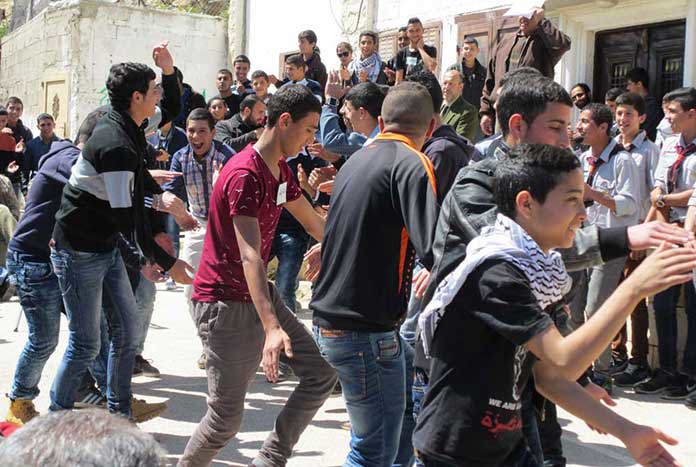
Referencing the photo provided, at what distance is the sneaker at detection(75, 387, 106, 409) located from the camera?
6.18 metres

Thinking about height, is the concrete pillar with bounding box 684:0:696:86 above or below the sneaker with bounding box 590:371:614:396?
above

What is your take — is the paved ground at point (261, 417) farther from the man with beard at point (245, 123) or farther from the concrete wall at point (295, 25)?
the concrete wall at point (295, 25)

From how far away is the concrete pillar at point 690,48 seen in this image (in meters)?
9.05

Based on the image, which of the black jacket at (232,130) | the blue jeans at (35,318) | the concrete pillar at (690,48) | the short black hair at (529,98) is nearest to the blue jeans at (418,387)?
the short black hair at (529,98)

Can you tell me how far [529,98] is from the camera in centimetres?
362

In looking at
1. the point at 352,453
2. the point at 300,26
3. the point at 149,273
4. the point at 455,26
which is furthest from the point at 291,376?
the point at 300,26

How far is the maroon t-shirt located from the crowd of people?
0.01 meters

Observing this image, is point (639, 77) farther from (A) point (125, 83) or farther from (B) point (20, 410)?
(B) point (20, 410)

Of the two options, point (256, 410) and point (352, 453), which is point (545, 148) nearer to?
point (352, 453)

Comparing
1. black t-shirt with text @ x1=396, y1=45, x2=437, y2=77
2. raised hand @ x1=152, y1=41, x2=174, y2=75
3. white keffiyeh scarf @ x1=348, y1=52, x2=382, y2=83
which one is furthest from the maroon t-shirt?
white keffiyeh scarf @ x1=348, y1=52, x2=382, y2=83

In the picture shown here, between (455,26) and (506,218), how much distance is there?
949cm

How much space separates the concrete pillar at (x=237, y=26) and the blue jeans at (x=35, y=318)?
12.1 m

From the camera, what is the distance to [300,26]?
50.6 ft

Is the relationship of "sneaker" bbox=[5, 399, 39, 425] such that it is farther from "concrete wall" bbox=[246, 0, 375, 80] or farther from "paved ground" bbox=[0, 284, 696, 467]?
"concrete wall" bbox=[246, 0, 375, 80]
